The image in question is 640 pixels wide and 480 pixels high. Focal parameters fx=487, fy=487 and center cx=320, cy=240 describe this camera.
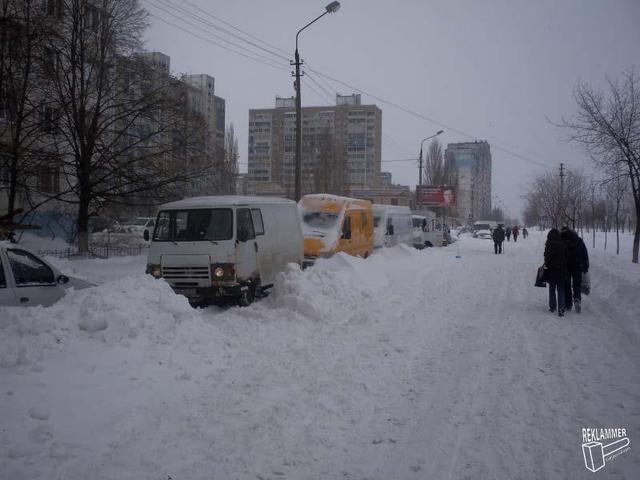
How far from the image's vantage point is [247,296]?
11.0 metres

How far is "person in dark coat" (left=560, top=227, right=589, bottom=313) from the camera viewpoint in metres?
10.3

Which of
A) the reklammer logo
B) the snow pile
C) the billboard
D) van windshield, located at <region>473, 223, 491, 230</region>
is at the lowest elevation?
the reklammer logo

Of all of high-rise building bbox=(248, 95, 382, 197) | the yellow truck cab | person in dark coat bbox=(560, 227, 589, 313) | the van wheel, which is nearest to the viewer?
person in dark coat bbox=(560, 227, 589, 313)

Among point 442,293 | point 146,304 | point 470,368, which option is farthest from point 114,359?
point 442,293

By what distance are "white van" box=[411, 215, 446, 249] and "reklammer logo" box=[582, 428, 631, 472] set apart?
30112mm

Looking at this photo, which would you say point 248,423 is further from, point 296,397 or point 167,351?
point 167,351

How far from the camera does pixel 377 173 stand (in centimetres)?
9238

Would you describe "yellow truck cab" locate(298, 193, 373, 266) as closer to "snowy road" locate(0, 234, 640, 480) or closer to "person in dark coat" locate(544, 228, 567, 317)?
"snowy road" locate(0, 234, 640, 480)

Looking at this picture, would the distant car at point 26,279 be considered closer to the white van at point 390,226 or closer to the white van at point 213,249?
the white van at point 213,249

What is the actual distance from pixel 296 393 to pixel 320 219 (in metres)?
12.3

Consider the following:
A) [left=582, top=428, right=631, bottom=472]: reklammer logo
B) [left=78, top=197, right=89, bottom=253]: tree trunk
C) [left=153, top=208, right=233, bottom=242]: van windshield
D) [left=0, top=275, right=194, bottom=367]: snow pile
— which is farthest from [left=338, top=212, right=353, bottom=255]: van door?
[left=582, top=428, right=631, bottom=472]: reklammer logo

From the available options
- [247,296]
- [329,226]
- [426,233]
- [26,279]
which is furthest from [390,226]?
[26,279]

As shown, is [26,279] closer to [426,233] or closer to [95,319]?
[95,319]

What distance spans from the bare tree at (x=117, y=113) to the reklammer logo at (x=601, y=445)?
1808 cm
